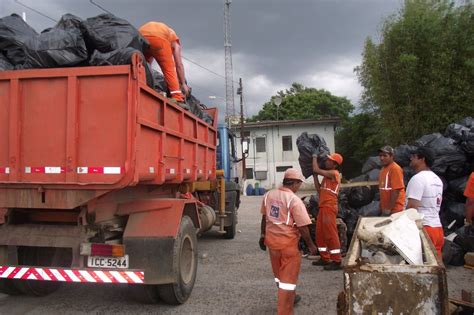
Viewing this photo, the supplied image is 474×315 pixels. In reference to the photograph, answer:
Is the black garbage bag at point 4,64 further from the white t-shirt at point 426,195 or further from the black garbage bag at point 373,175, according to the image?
the black garbage bag at point 373,175

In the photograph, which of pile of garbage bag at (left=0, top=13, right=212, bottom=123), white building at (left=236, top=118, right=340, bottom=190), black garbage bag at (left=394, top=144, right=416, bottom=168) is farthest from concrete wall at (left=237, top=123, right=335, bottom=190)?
pile of garbage bag at (left=0, top=13, right=212, bottom=123)

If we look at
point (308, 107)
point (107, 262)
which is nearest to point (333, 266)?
point (107, 262)

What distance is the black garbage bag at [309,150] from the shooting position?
6.58m

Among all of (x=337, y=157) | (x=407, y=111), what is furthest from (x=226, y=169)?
(x=407, y=111)

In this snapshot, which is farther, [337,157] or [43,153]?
[337,157]

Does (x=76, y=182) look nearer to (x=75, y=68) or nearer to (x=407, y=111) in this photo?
(x=75, y=68)

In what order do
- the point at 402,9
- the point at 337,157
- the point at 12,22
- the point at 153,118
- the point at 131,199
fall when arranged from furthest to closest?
the point at 402,9, the point at 337,157, the point at 12,22, the point at 131,199, the point at 153,118

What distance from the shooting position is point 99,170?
3.68 metres

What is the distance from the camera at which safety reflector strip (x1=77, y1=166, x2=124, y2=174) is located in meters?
3.65

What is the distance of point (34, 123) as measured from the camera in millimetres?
3809

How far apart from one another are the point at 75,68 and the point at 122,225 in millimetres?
1676

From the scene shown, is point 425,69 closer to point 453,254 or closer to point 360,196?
point 360,196

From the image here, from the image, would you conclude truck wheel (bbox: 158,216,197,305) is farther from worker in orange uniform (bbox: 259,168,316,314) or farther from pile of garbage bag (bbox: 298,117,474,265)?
pile of garbage bag (bbox: 298,117,474,265)

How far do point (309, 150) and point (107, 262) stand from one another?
363 cm
